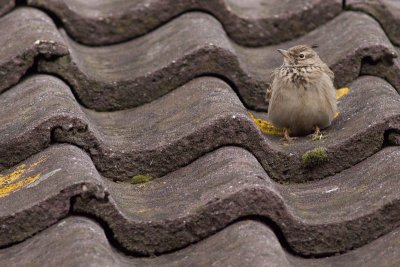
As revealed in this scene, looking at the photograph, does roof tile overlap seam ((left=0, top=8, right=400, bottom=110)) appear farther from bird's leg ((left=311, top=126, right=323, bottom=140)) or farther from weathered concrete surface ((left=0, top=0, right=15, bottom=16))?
bird's leg ((left=311, top=126, right=323, bottom=140))

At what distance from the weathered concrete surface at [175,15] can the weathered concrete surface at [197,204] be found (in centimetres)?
138

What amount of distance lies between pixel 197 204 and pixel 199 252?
0.71ft

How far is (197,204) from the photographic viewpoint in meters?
3.15

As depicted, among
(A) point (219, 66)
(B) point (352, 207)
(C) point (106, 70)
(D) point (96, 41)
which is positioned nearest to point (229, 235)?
(B) point (352, 207)

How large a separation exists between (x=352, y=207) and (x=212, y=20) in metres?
1.68

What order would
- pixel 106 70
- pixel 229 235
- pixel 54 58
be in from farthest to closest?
pixel 106 70 < pixel 54 58 < pixel 229 235

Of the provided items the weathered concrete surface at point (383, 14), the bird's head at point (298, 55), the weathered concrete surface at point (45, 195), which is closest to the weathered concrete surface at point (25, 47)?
the weathered concrete surface at point (45, 195)

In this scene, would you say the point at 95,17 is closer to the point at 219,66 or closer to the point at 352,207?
the point at 219,66

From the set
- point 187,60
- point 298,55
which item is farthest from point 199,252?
point 298,55

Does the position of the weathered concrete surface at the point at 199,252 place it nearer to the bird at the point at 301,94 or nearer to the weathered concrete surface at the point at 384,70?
the bird at the point at 301,94

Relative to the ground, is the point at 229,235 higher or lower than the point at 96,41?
higher

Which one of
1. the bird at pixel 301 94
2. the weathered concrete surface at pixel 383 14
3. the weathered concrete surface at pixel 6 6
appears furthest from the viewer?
the weathered concrete surface at pixel 383 14

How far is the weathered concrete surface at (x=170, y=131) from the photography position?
138 inches

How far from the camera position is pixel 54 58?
4.05 meters
